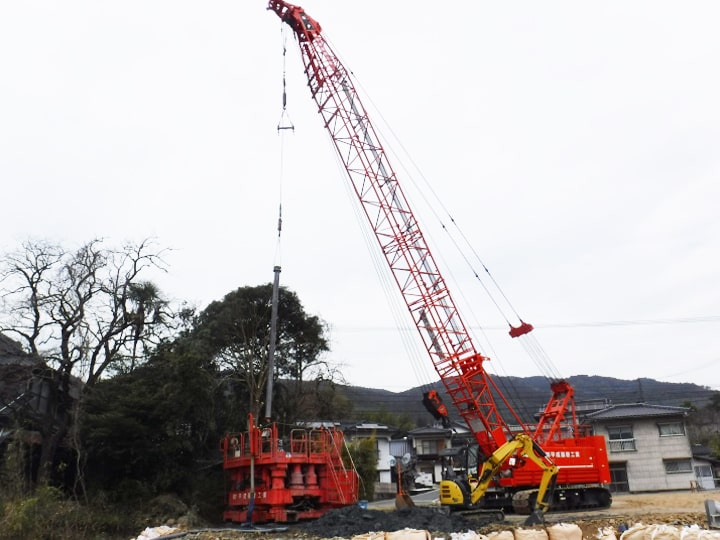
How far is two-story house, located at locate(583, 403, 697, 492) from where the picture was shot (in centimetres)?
3114

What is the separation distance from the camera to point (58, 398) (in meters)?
21.3

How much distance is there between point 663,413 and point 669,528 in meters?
22.7

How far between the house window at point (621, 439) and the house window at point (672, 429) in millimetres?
1549

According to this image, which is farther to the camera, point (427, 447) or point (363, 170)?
point (427, 447)

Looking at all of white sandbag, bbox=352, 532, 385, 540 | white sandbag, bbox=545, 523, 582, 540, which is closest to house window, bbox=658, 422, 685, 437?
white sandbag, bbox=545, 523, 582, 540

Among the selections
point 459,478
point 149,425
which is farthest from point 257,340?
point 459,478

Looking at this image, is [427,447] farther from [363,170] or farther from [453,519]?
[453,519]

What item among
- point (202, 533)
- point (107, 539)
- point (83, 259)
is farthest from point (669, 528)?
point (83, 259)

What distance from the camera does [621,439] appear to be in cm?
3225

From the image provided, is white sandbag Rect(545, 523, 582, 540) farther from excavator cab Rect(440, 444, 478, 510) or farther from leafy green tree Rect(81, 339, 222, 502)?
leafy green tree Rect(81, 339, 222, 502)

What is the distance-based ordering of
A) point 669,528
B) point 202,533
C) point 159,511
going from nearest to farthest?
point 669,528 < point 202,533 < point 159,511

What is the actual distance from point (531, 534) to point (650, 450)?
74.2 feet

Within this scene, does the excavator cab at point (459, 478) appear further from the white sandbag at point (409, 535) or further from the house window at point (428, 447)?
the house window at point (428, 447)

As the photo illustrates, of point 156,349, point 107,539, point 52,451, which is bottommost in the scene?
point 107,539
